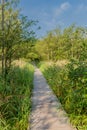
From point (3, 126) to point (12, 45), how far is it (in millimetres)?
6961

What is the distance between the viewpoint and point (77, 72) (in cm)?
743

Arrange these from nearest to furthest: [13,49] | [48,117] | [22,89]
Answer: [48,117] < [22,89] < [13,49]

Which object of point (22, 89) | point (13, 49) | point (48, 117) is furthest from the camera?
point (13, 49)

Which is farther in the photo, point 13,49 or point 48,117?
point 13,49

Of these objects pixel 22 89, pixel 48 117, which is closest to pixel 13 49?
pixel 22 89

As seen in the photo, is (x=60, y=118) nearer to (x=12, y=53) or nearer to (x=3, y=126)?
(x=3, y=126)

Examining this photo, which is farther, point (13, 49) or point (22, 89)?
point (13, 49)

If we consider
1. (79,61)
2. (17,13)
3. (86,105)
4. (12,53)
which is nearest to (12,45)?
(12,53)

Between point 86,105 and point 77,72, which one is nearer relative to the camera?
point 86,105

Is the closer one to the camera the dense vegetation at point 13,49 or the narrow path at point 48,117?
the narrow path at point 48,117

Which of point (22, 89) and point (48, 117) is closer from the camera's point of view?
point (48, 117)

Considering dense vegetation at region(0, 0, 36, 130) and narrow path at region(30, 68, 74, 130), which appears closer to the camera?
narrow path at region(30, 68, 74, 130)

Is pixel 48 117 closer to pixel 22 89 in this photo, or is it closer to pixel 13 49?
pixel 22 89

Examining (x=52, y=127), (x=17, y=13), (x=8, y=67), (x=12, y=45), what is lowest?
(x=52, y=127)
